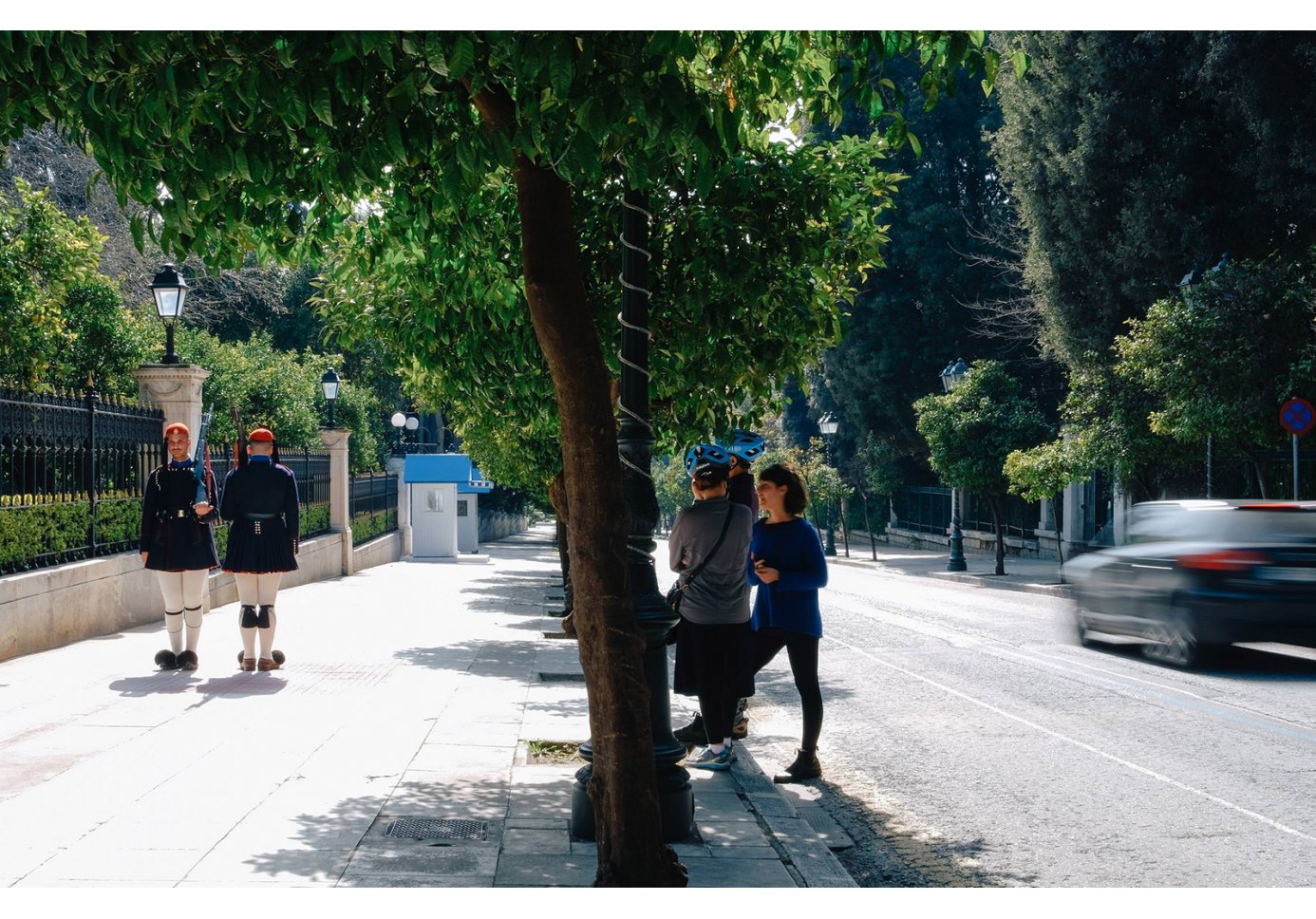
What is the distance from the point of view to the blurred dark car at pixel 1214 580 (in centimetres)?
1122

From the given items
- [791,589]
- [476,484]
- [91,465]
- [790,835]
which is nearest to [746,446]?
[791,589]

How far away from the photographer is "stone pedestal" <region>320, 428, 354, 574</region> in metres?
25.5

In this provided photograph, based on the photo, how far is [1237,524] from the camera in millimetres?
11734

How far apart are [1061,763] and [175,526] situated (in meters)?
6.80

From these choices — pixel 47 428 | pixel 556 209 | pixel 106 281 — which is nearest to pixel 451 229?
pixel 556 209

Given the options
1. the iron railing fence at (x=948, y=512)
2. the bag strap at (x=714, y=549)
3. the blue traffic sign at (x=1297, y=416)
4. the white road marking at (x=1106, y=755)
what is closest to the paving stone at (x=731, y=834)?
the bag strap at (x=714, y=549)

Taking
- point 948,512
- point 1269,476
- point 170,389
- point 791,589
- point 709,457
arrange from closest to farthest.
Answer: point 791,589 → point 709,457 → point 170,389 → point 1269,476 → point 948,512

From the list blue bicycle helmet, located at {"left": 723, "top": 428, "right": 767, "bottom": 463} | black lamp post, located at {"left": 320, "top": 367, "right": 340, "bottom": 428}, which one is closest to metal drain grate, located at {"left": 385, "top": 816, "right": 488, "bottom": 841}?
blue bicycle helmet, located at {"left": 723, "top": 428, "right": 767, "bottom": 463}

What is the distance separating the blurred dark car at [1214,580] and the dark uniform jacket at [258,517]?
8.09 meters

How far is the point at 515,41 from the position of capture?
12.6 feet

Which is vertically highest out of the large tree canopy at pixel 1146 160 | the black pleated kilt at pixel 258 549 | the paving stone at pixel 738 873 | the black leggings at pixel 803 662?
the large tree canopy at pixel 1146 160

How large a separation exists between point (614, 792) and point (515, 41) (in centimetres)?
260

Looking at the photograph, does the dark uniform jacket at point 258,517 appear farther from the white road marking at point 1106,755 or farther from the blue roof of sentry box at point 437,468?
the blue roof of sentry box at point 437,468

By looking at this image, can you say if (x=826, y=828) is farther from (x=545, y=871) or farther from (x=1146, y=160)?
(x=1146, y=160)
